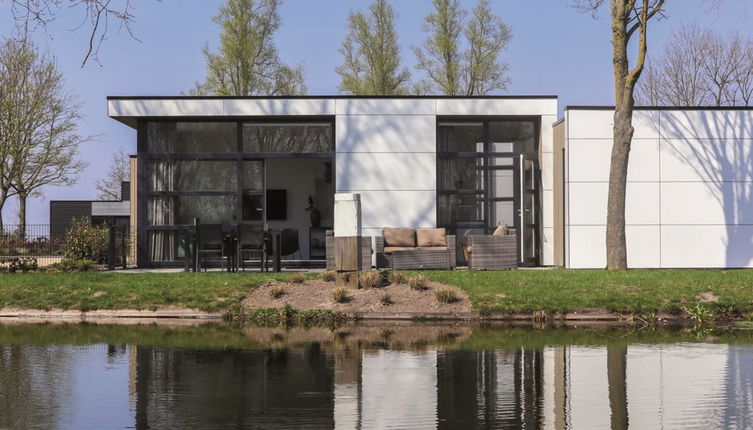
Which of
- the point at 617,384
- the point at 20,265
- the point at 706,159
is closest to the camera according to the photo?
the point at 617,384

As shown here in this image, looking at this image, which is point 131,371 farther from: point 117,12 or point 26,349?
point 117,12

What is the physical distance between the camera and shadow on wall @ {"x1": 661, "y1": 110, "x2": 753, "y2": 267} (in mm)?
22172

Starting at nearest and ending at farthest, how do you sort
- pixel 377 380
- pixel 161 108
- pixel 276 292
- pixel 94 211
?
pixel 377 380, pixel 276 292, pixel 161 108, pixel 94 211

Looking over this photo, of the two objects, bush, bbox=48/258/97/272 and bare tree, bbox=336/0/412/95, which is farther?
bare tree, bbox=336/0/412/95

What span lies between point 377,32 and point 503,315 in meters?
28.3

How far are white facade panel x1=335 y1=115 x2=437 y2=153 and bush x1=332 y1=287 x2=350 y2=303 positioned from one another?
8419 mm

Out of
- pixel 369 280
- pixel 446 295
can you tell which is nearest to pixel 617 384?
pixel 446 295

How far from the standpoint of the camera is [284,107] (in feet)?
74.3

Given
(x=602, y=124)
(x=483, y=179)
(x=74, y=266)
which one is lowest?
(x=74, y=266)

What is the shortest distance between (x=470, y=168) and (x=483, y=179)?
1.40ft

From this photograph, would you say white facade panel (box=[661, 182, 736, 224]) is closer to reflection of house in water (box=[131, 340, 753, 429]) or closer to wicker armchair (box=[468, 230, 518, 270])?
wicker armchair (box=[468, 230, 518, 270])

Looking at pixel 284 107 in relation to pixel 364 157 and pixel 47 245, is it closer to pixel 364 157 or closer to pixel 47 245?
pixel 364 157

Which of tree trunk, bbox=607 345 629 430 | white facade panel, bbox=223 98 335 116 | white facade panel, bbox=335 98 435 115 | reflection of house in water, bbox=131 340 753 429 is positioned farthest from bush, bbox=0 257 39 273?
tree trunk, bbox=607 345 629 430

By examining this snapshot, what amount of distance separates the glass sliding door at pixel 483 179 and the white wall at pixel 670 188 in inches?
59.2
